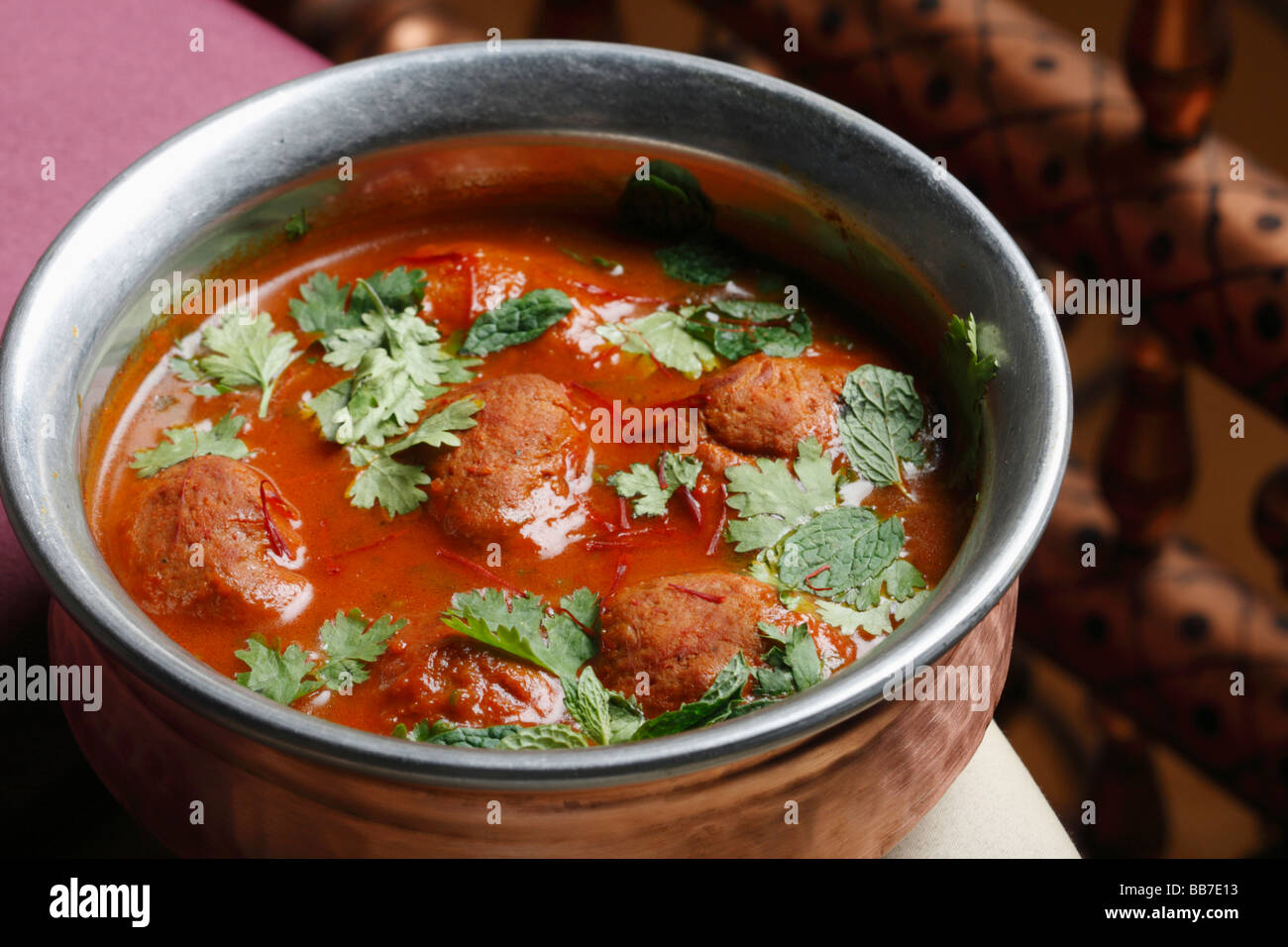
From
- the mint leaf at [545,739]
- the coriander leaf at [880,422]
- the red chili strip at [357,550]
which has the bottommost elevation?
the mint leaf at [545,739]

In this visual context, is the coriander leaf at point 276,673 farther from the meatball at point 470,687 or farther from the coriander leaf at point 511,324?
the coriander leaf at point 511,324

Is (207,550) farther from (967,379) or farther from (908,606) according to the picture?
(967,379)

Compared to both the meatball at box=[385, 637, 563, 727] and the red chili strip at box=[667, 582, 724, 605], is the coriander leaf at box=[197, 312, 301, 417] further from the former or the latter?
the red chili strip at box=[667, 582, 724, 605]

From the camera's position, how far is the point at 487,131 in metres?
2.14

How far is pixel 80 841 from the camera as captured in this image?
1.85 metres

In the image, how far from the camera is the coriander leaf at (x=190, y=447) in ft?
6.17

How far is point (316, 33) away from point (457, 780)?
7.69 feet

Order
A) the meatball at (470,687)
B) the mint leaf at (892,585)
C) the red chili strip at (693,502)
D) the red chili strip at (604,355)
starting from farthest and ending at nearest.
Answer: the red chili strip at (604,355) → the red chili strip at (693,502) → the mint leaf at (892,585) → the meatball at (470,687)

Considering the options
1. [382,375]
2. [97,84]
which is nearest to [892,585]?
[382,375]

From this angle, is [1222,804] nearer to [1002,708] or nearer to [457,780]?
[1002,708]

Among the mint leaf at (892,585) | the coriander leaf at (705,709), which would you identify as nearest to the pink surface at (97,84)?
the coriander leaf at (705,709)

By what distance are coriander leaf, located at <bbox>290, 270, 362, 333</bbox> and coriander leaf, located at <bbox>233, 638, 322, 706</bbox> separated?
580 mm

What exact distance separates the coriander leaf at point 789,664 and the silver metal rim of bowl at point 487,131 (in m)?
0.20

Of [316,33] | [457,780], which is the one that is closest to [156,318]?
[457,780]
